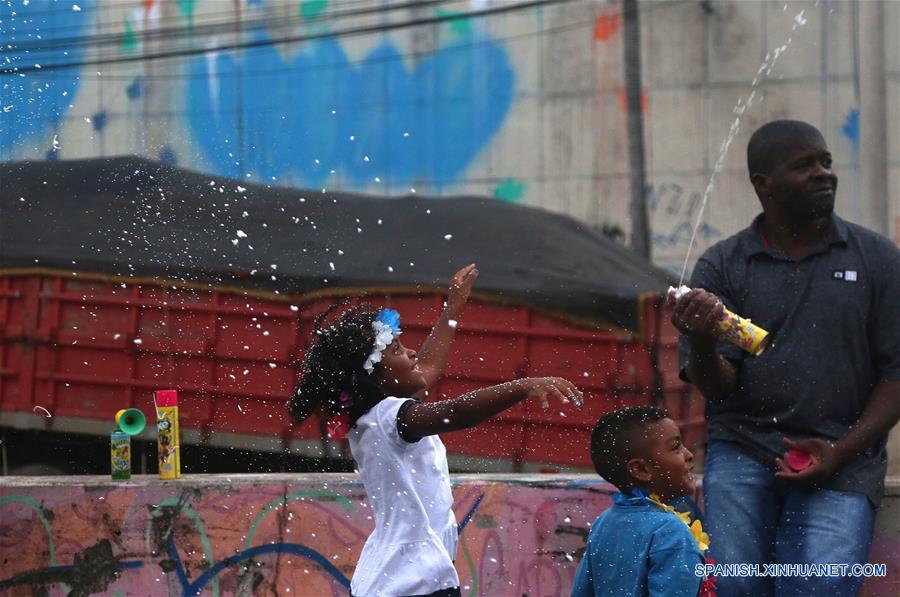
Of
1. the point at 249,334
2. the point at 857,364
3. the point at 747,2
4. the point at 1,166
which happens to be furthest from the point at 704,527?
the point at 747,2

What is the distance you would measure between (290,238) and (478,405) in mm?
6066

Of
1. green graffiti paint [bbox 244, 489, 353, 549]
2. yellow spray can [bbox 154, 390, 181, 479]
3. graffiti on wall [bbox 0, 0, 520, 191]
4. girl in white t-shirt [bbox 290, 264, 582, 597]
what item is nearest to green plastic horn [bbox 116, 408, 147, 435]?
yellow spray can [bbox 154, 390, 181, 479]

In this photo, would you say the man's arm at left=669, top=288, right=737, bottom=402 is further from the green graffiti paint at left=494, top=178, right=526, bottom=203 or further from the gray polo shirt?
the green graffiti paint at left=494, top=178, right=526, bottom=203

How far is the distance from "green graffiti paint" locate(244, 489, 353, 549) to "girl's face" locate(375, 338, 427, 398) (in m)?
1.22

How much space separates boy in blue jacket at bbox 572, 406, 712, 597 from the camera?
3016mm

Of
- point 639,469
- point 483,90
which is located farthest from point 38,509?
point 483,90

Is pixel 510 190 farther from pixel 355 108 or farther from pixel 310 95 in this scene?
pixel 310 95

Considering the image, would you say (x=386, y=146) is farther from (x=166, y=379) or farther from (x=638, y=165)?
(x=166, y=379)

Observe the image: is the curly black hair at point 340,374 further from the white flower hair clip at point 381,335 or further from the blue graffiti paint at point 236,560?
the blue graffiti paint at point 236,560

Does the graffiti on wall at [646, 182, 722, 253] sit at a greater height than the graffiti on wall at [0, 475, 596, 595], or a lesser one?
greater

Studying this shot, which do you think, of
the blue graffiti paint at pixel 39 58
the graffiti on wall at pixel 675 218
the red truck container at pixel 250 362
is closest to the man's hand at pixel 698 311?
the red truck container at pixel 250 362

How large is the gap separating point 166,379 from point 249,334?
29.2 inches

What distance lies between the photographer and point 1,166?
32.3 ft

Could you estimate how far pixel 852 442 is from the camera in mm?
3492
